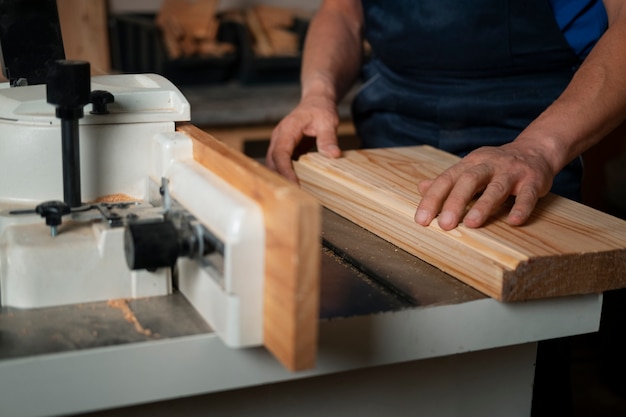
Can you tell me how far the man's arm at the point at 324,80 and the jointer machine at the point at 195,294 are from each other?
0.33 metres

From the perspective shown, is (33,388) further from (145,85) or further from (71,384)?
(145,85)

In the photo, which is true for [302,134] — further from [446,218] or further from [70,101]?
[70,101]

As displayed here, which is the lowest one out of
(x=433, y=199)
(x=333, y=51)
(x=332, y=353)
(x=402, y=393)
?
(x=402, y=393)

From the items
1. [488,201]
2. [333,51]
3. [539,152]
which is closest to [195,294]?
[488,201]

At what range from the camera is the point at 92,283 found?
0.94m

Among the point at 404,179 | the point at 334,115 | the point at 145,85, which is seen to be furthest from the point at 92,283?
the point at 334,115

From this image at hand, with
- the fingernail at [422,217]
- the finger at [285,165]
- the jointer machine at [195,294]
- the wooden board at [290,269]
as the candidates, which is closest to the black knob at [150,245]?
the jointer machine at [195,294]

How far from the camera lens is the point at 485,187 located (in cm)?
113

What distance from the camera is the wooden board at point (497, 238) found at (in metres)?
0.97

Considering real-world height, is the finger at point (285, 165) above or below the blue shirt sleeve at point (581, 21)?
below

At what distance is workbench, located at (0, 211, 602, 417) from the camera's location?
823 mm

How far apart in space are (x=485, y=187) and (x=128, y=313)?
1.64 ft

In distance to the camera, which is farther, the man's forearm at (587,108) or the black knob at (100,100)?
the man's forearm at (587,108)

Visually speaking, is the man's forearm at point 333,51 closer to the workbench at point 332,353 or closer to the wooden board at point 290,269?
the workbench at point 332,353
